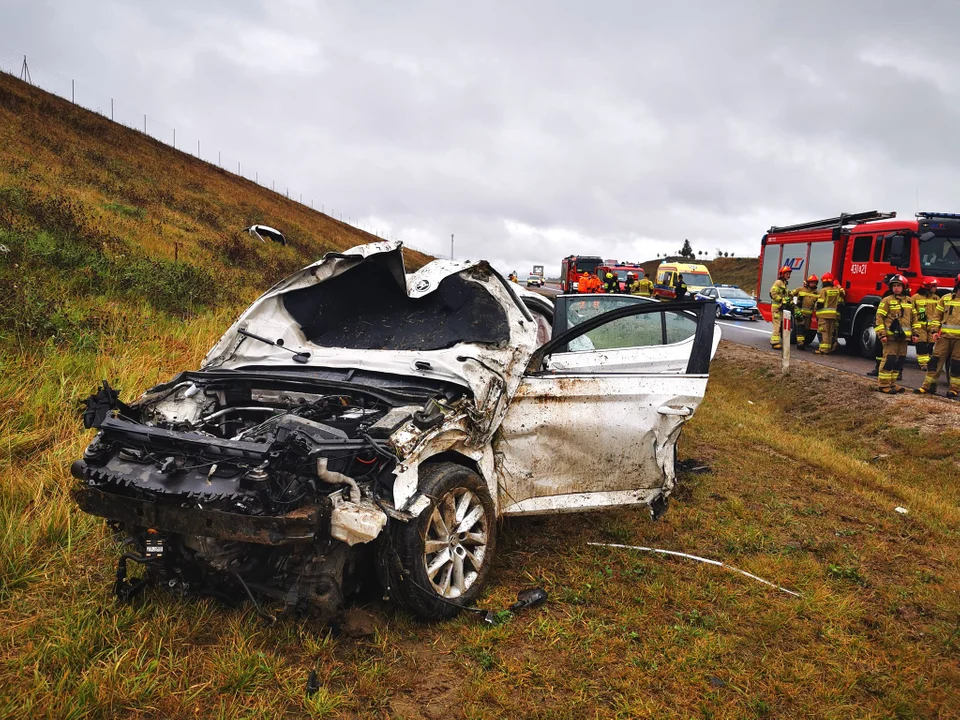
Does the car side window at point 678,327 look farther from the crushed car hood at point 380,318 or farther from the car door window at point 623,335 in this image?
the crushed car hood at point 380,318

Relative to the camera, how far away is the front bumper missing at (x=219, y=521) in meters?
2.44

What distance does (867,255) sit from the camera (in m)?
12.3

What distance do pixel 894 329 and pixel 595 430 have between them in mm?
7540

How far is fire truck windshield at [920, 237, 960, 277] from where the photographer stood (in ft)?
35.6

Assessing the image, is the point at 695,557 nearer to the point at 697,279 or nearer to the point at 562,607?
the point at 562,607

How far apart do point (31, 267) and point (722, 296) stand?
71.4 ft

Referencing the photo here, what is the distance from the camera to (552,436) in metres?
3.70

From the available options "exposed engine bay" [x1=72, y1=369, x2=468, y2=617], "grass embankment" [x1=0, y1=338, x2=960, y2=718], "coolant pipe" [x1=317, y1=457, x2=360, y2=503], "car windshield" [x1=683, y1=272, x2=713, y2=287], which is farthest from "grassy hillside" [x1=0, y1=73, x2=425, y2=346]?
"car windshield" [x1=683, y1=272, x2=713, y2=287]

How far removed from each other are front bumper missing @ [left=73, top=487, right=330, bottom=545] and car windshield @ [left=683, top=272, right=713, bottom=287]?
22857 millimetres

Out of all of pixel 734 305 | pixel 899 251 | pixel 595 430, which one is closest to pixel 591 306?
pixel 595 430

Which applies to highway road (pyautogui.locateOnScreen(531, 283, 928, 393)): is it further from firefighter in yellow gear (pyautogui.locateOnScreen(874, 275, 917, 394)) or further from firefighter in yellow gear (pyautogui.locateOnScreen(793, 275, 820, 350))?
firefighter in yellow gear (pyautogui.locateOnScreen(874, 275, 917, 394))

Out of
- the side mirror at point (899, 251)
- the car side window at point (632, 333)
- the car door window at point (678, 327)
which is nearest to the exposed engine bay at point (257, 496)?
the car side window at point (632, 333)

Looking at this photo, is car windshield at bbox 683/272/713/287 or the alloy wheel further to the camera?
car windshield at bbox 683/272/713/287

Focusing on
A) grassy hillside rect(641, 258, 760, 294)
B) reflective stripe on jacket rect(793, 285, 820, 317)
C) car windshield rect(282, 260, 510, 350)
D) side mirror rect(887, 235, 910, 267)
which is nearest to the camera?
car windshield rect(282, 260, 510, 350)
